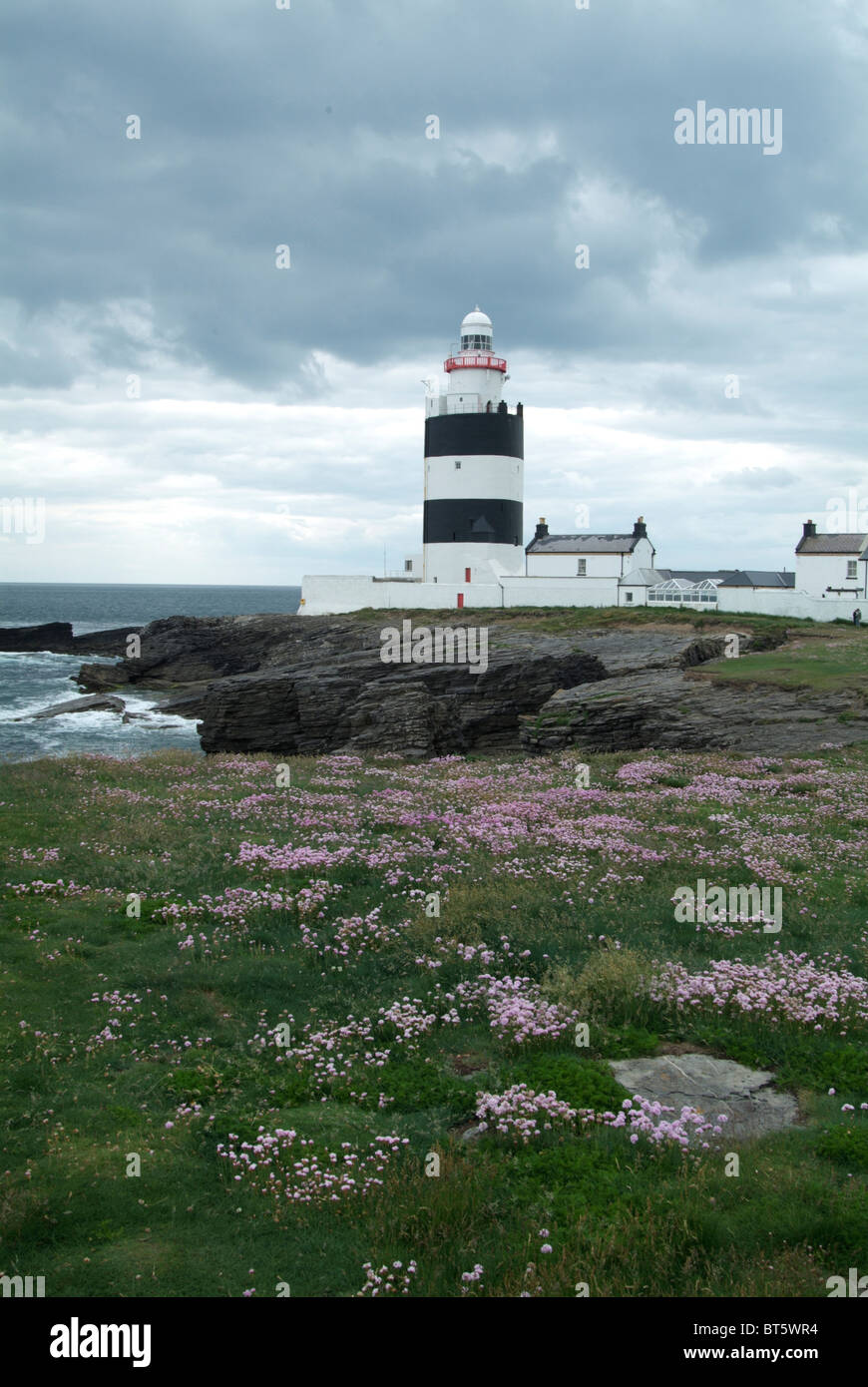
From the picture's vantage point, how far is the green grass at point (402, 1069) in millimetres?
6906

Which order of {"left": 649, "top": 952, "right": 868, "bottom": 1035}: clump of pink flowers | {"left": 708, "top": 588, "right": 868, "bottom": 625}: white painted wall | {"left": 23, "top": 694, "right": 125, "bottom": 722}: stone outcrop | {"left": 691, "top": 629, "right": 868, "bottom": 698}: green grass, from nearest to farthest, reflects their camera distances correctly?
{"left": 649, "top": 952, "right": 868, "bottom": 1035}: clump of pink flowers < {"left": 691, "top": 629, "right": 868, "bottom": 698}: green grass < {"left": 23, "top": 694, "right": 125, "bottom": 722}: stone outcrop < {"left": 708, "top": 588, "right": 868, "bottom": 625}: white painted wall

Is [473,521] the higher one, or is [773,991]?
[473,521]

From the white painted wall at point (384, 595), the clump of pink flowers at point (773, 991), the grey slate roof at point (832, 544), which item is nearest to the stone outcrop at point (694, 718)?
the clump of pink flowers at point (773, 991)

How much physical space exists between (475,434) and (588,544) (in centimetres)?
1455

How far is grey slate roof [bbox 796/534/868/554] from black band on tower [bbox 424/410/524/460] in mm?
24973

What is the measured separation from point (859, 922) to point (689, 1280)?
8365 millimetres

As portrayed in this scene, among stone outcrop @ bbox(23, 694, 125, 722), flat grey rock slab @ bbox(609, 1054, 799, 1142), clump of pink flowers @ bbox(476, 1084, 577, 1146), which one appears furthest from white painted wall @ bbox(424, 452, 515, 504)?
clump of pink flowers @ bbox(476, 1084, 577, 1146)

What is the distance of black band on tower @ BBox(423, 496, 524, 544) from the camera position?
69.9 meters

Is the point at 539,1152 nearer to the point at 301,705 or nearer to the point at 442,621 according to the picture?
the point at 301,705

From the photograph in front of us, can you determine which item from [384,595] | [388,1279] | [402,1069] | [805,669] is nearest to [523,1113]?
[402,1069]

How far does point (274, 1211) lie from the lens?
24.7ft

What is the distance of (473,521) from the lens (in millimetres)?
70188

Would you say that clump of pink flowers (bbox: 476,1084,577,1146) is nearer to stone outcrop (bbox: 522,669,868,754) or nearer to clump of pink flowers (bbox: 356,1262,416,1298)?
clump of pink flowers (bbox: 356,1262,416,1298)

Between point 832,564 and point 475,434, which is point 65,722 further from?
point 832,564
